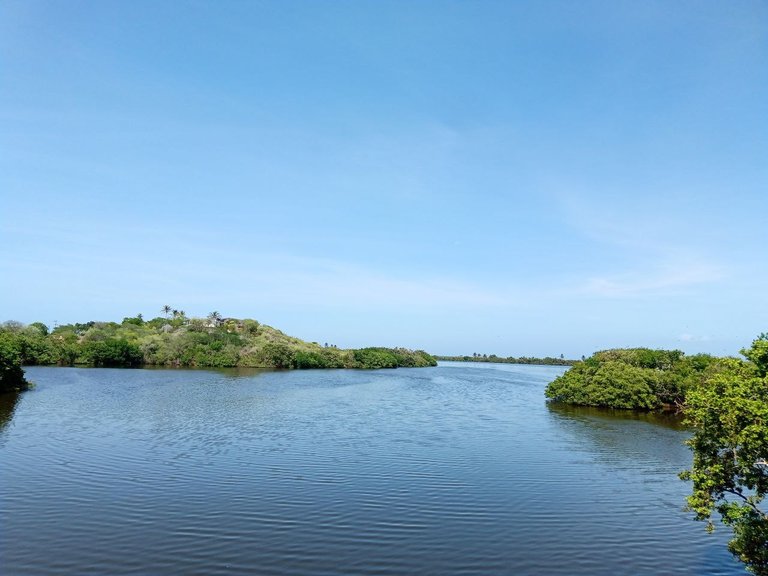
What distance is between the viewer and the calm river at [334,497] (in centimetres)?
1430

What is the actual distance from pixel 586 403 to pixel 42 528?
2101 inches

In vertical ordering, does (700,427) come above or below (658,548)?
above

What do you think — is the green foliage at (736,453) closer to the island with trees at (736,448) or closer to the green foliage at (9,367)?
the island with trees at (736,448)

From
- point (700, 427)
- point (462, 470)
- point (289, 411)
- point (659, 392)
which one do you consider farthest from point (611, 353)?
point (700, 427)

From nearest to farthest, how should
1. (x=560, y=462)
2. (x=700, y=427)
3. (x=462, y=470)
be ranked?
(x=700, y=427) → (x=462, y=470) → (x=560, y=462)

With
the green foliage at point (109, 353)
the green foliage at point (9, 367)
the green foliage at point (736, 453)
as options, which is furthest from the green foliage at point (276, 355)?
the green foliage at point (736, 453)

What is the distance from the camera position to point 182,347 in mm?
117875

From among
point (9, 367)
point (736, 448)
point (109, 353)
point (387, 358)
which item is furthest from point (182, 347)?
point (736, 448)

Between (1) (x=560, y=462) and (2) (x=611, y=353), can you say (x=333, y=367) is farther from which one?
(1) (x=560, y=462)

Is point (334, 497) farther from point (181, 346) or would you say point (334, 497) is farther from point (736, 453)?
point (181, 346)

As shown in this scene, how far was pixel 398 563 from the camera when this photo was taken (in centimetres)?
1406

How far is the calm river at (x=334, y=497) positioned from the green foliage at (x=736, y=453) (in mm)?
3455

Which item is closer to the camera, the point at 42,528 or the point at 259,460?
the point at 42,528

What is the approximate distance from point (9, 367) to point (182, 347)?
7007cm
